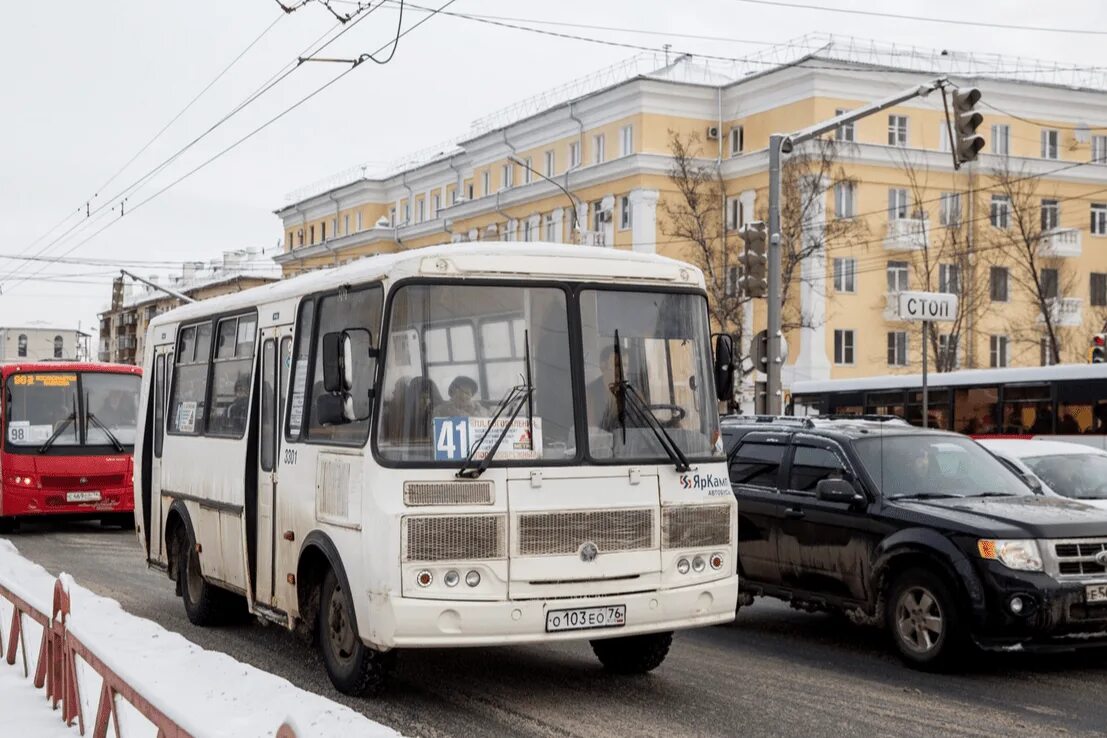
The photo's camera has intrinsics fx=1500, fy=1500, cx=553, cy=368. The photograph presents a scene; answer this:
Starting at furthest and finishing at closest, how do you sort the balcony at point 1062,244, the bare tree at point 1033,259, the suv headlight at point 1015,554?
1. the balcony at point 1062,244
2. the bare tree at point 1033,259
3. the suv headlight at point 1015,554

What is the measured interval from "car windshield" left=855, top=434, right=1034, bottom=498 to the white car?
9.19 ft

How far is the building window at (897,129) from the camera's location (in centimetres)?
5725

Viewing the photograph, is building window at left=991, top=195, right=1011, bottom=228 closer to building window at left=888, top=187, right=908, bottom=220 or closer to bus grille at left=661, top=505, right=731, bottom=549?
building window at left=888, top=187, right=908, bottom=220

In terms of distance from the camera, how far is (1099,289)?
201 ft

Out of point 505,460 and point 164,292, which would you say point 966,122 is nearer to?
point 505,460

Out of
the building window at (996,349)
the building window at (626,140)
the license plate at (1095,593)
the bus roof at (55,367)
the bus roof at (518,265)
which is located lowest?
the license plate at (1095,593)

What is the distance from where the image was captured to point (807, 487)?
38.1ft

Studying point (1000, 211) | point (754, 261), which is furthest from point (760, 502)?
point (1000, 211)

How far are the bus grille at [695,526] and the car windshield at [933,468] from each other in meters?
2.30

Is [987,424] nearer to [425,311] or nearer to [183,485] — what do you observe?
[183,485]

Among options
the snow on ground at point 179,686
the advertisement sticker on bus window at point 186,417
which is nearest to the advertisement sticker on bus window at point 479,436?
the snow on ground at point 179,686

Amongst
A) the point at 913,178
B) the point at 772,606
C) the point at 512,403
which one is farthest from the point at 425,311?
the point at 913,178

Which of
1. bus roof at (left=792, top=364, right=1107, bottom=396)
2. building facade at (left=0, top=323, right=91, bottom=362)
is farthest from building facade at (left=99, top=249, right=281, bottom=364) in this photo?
bus roof at (left=792, top=364, right=1107, bottom=396)

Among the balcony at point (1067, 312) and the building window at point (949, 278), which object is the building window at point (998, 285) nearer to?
the balcony at point (1067, 312)
